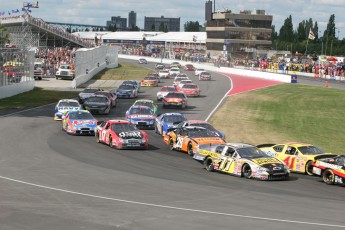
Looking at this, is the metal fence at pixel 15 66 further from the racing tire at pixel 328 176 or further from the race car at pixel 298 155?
the racing tire at pixel 328 176

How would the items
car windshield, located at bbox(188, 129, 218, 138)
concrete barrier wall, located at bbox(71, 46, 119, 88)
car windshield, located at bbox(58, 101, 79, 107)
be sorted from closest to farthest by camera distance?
car windshield, located at bbox(188, 129, 218, 138)
car windshield, located at bbox(58, 101, 79, 107)
concrete barrier wall, located at bbox(71, 46, 119, 88)

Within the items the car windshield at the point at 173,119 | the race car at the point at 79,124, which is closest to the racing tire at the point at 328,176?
the car windshield at the point at 173,119

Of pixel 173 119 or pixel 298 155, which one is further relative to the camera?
pixel 173 119

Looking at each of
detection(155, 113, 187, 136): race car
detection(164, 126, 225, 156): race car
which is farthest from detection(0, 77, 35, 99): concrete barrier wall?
detection(164, 126, 225, 156): race car

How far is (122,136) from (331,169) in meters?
10.8

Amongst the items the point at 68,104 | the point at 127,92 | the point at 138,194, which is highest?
the point at 68,104

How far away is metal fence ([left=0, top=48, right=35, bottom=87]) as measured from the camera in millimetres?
60719

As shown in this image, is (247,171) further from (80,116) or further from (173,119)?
(80,116)

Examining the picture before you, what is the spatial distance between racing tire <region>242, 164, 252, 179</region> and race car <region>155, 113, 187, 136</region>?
10871mm

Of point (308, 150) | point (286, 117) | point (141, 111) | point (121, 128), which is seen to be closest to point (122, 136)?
point (121, 128)

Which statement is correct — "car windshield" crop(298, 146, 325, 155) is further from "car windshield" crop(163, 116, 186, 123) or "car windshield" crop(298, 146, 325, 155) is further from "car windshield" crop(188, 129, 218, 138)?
"car windshield" crop(163, 116, 186, 123)

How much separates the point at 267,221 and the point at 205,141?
532 inches

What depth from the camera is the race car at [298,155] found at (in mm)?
26891

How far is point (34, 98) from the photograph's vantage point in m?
60.8
